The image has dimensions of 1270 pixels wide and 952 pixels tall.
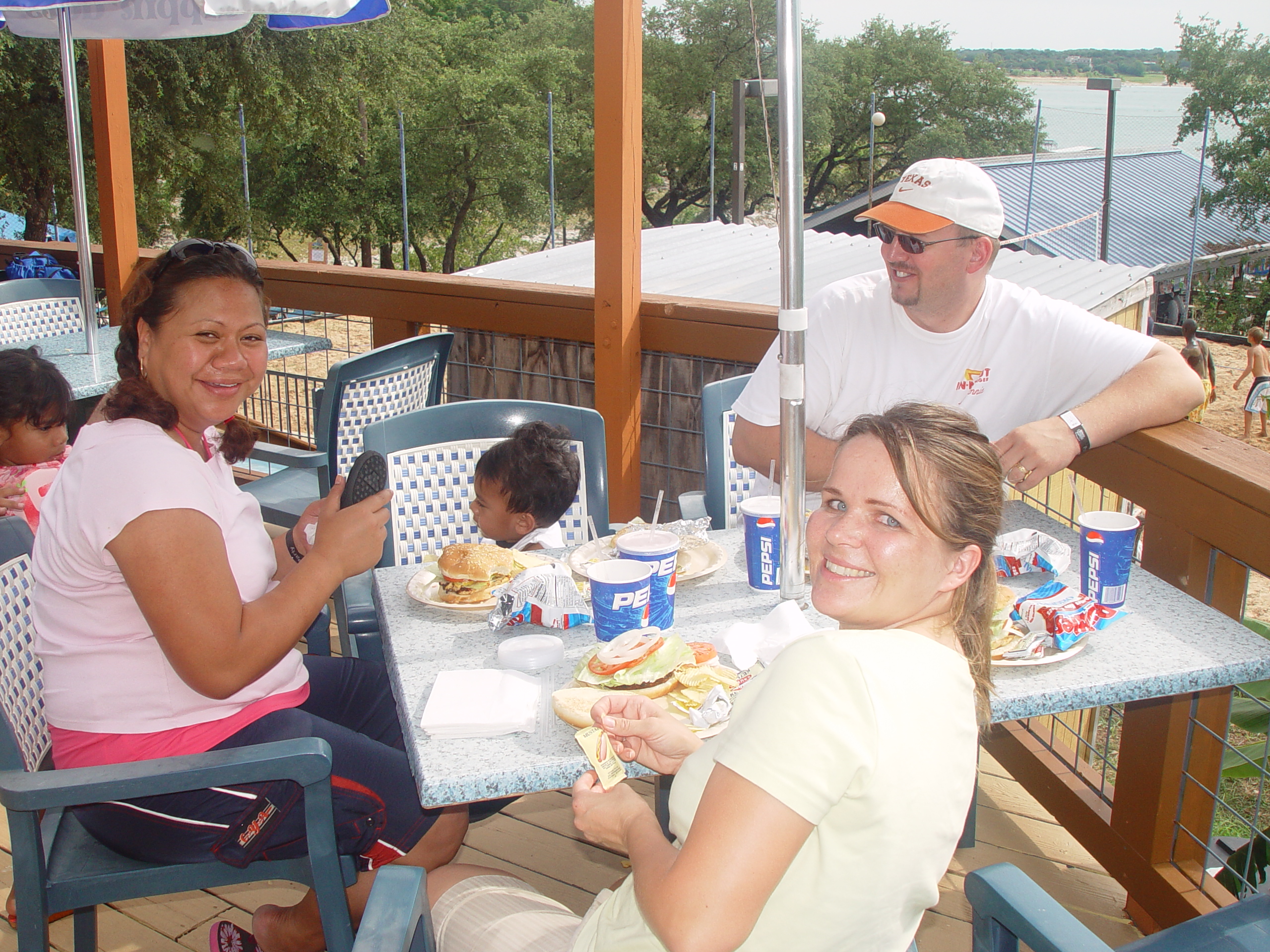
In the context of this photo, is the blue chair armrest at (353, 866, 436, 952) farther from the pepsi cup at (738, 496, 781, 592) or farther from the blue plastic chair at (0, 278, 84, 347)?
the blue plastic chair at (0, 278, 84, 347)

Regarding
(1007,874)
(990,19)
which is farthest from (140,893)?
(990,19)

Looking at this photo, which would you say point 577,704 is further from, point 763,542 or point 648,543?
point 763,542

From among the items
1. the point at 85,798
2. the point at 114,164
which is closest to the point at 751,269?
the point at 114,164

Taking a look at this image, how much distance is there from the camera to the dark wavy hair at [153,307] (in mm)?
1734

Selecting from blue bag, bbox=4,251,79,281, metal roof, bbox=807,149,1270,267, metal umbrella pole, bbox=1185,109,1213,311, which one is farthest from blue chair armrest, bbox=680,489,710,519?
metal roof, bbox=807,149,1270,267

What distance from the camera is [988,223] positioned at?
2.32 meters

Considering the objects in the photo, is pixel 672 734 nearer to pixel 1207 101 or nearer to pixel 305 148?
A: pixel 305 148

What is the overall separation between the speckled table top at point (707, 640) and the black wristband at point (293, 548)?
20 cm

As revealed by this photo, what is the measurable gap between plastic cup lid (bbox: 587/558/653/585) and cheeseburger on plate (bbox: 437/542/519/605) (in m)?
0.24

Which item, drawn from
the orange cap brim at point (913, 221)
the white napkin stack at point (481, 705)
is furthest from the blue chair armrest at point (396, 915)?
the orange cap brim at point (913, 221)

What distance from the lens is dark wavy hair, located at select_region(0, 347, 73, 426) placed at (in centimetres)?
280

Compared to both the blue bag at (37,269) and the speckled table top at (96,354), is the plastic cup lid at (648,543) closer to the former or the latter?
the speckled table top at (96,354)

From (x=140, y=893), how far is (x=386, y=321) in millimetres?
3138

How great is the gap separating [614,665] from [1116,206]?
41.6m
